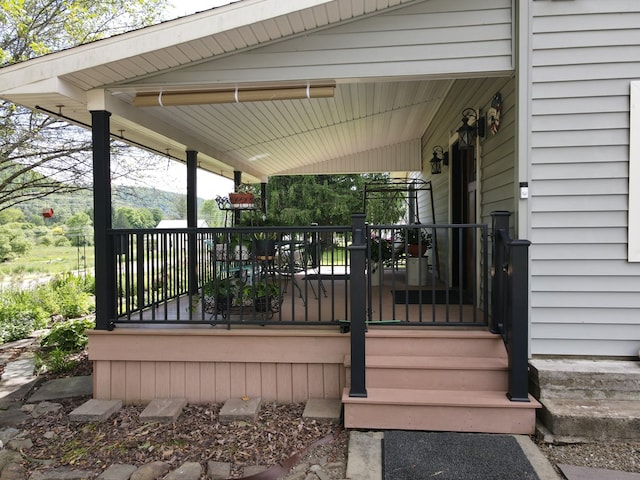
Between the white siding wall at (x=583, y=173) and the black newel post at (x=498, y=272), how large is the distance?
186 millimetres

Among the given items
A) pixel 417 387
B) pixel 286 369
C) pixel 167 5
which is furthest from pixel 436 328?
pixel 167 5

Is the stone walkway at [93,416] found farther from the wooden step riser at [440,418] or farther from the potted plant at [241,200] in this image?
the potted plant at [241,200]

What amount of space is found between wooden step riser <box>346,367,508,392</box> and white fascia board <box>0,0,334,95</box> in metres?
2.44

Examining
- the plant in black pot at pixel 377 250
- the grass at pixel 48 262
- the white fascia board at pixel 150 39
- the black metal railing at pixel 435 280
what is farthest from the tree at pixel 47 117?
the black metal railing at pixel 435 280

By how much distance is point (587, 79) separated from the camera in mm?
2984

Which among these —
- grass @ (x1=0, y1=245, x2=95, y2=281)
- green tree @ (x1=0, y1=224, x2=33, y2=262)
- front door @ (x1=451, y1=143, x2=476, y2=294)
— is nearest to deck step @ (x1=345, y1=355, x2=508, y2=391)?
front door @ (x1=451, y1=143, x2=476, y2=294)

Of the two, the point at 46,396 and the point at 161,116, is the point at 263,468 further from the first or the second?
the point at 161,116

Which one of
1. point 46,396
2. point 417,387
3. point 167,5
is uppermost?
point 167,5

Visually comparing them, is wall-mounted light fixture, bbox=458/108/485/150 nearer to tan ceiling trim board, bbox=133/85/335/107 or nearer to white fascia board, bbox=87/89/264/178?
tan ceiling trim board, bbox=133/85/335/107

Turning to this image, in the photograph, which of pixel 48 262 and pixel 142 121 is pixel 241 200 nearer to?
pixel 142 121

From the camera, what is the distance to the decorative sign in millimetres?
3408

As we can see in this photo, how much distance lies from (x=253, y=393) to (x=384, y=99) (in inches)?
131

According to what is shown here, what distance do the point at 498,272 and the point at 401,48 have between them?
5.62 feet

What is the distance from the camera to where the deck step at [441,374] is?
295cm
